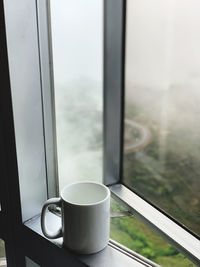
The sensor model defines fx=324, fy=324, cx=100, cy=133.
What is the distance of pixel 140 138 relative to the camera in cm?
73

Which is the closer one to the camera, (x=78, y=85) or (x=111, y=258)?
(x=111, y=258)

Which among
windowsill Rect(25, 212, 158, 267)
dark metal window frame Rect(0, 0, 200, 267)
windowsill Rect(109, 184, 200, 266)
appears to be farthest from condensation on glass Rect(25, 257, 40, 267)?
windowsill Rect(109, 184, 200, 266)

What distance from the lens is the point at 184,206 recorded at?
62 cm

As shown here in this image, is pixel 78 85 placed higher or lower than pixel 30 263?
higher

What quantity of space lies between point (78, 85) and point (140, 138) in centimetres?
19

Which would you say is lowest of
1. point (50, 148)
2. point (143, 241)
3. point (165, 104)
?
point (143, 241)

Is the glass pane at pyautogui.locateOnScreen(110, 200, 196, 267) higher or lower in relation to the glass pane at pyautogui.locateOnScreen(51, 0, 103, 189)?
lower

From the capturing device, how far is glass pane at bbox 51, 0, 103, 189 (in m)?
0.72

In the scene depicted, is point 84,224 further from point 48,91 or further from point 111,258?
point 48,91

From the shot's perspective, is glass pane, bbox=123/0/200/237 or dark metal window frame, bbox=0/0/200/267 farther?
dark metal window frame, bbox=0/0/200/267

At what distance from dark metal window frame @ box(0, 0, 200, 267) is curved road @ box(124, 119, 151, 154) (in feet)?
0.10

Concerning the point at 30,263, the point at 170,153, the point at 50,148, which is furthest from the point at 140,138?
the point at 30,263

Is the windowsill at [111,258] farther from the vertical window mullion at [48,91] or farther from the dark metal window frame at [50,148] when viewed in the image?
the vertical window mullion at [48,91]

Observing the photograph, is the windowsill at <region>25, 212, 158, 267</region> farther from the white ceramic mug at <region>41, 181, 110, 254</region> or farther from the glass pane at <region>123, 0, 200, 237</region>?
the glass pane at <region>123, 0, 200, 237</region>
